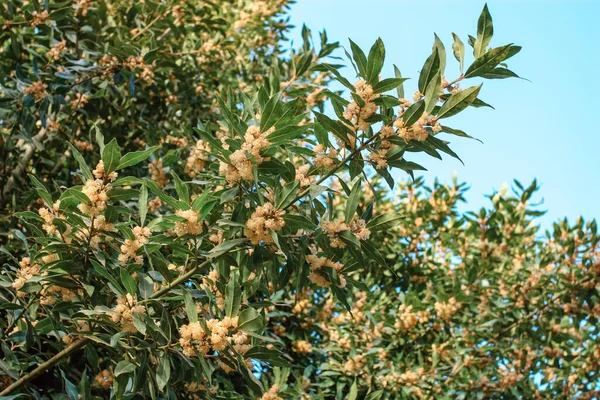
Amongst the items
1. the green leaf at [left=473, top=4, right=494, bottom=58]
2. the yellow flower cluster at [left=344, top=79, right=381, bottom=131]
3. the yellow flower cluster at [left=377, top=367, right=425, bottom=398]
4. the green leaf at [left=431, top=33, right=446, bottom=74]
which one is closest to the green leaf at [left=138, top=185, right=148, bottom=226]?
the yellow flower cluster at [left=344, top=79, right=381, bottom=131]

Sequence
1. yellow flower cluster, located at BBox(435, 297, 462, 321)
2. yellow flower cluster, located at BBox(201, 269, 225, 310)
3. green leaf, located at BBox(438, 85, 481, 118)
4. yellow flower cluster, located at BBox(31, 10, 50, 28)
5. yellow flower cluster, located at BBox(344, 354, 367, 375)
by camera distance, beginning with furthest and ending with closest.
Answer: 1. yellow flower cluster, located at BBox(435, 297, 462, 321)
2. yellow flower cluster, located at BBox(344, 354, 367, 375)
3. yellow flower cluster, located at BBox(31, 10, 50, 28)
4. yellow flower cluster, located at BBox(201, 269, 225, 310)
5. green leaf, located at BBox(438, 85, 481, 118)

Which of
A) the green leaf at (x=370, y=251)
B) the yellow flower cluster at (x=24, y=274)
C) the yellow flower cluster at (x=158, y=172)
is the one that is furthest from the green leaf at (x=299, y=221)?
the yellow flower cluster at (x=158, y=172)

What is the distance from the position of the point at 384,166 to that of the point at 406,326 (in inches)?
115

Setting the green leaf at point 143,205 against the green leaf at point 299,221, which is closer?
the green leaf at point 299,221

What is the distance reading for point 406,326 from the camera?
5004 millimetres

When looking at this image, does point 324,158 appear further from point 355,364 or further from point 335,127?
point 355,364

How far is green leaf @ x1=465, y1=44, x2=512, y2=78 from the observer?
7.50 ft

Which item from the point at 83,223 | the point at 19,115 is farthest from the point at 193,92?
the point at 83,223

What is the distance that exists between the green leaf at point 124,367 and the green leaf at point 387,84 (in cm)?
126

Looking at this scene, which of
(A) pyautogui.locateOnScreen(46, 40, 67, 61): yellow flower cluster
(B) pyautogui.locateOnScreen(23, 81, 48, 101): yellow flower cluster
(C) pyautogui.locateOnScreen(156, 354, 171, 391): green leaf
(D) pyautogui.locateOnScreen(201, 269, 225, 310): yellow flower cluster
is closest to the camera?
(C) pyautogui.locateOnScreen(156, 354, 171, 391): green leaf

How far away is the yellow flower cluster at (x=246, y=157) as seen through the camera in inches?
88.0

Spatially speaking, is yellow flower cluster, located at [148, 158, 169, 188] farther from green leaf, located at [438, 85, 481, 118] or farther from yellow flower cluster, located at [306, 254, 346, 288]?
green leaf, located at [438, 85, 481, 118]

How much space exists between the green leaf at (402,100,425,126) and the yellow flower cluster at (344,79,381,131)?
122 mm

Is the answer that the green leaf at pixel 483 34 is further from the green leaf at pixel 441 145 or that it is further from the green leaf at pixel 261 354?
the green leaf at pixel 261 354
